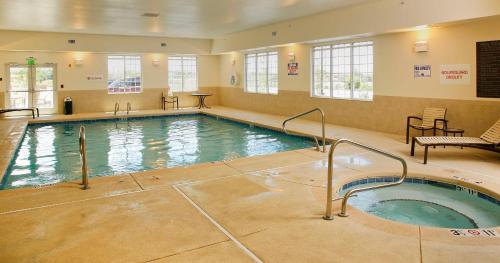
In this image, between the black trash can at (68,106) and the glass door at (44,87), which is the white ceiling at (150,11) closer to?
the glass door at (44,87)

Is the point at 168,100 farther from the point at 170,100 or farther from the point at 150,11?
the point at 150,11

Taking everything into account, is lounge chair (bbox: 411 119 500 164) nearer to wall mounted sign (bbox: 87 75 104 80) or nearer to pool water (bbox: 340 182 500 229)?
pool water (bbox: 340 182 500 229)

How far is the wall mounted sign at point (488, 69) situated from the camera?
6.68 m

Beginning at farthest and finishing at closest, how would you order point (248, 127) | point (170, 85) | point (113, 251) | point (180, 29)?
1. point (170, 85)
2. point (180, 29)
3. point (248, 127)
4. point (113, 251)

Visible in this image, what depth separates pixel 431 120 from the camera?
7711mm

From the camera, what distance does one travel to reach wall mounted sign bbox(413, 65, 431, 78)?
790cm

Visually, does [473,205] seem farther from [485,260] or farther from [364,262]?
[364,262]

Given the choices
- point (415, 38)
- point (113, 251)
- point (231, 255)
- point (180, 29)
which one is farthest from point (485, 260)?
point (180, 29)

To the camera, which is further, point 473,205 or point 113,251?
point 473,205

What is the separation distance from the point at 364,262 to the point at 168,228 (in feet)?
5.46

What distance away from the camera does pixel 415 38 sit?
809cm

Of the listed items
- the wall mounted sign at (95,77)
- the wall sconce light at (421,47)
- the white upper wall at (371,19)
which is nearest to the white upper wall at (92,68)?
the wall mounted sign at (95,77)

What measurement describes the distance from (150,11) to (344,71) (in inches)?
196

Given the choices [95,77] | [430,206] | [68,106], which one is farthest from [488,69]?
[68,106]
